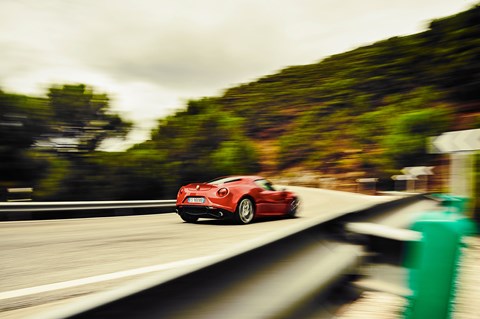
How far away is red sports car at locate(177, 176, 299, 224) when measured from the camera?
10.2 m

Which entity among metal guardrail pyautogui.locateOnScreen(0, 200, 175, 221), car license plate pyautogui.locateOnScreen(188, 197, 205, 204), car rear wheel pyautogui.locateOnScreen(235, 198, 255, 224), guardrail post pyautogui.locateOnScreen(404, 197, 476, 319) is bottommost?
metal guardrail pyautogui.locateOnScreen(0, 200, 175, 221)

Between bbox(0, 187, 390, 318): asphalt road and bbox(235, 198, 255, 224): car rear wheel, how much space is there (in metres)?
0.71

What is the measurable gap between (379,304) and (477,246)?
4.94 m

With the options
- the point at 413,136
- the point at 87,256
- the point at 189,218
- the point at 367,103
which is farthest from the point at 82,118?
the point at 367,103

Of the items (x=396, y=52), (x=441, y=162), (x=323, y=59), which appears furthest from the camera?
(x=323, y=59)

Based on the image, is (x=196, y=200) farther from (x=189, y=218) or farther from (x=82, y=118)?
(x=82, y=118)

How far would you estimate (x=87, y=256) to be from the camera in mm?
5973

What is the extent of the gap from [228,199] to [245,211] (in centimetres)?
69

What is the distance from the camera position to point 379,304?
3346mm

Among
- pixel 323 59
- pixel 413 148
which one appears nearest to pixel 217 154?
pixel 413 148

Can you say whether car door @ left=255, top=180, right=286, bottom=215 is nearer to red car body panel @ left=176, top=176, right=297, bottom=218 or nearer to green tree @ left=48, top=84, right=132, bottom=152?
red car body panel @ left=176, top=176, right=297, bottom=218

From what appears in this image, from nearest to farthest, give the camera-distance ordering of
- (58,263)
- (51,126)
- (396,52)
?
(58,263) → (51,126) → (396,52)

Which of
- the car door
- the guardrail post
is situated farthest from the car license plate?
the guardrail post

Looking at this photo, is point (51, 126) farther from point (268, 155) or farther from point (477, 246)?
point (268, 155)
